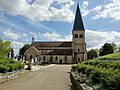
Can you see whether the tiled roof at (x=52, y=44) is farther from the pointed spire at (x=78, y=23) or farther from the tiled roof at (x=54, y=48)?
the pointed spire at (x=78, y=23)

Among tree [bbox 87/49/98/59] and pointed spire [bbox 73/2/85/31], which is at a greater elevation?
pointed spire [bbox 73/2/85/31]

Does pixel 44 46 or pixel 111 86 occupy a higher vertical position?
pixel 44 46

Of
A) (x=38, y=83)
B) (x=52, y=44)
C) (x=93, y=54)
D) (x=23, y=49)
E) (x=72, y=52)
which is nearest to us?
(x=38, y=83)

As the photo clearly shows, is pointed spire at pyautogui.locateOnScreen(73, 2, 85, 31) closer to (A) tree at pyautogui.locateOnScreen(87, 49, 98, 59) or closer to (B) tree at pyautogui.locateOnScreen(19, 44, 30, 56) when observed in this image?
(B) tree at pyautogui.locateOnScreen(19, 44, 30, 56)

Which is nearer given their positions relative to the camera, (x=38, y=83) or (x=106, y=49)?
(x=38, y=83)

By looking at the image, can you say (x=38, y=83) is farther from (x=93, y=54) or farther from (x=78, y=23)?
(x=93, y=54)

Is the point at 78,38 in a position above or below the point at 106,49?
above

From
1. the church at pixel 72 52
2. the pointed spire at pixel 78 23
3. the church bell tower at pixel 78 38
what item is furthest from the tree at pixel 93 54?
the pointed spire at pixel 78 23

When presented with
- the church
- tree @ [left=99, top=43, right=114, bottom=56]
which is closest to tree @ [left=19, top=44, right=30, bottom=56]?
the church

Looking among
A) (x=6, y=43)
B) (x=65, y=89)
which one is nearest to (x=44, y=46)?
(x=6, y=43)

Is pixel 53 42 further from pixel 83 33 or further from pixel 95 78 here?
pixel 95 78

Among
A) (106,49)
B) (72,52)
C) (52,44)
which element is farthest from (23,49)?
(106,49)

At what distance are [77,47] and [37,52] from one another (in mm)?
16740

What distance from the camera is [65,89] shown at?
12148 mm
